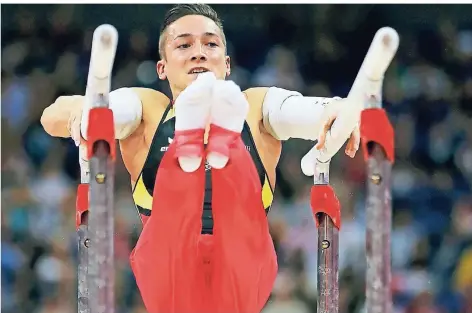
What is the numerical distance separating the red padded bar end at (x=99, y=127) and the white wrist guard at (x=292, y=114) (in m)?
0.85

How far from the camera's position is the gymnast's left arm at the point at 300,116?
8.68 ft

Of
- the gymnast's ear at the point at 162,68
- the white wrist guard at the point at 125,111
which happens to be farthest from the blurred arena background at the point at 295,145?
the white wrist guard at the point at 125,111

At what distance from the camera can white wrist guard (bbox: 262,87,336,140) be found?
9.62 feet

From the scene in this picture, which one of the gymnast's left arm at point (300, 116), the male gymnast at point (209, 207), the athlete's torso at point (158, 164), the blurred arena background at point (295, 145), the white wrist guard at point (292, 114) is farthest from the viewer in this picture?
the blurred arena background at point (295, 145)

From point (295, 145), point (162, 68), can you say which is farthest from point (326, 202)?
point (295, 145)

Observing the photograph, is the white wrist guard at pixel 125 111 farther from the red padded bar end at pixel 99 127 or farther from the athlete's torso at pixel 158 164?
the red padded bar end at pixel 99 127

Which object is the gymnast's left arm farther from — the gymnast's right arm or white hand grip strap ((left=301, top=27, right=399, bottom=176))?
the gymnast's right arm

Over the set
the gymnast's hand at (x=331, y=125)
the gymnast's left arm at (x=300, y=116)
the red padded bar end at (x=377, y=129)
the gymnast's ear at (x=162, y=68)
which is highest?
the gymnast's ear at (x=162, y=68)

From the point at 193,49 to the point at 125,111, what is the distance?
41cm

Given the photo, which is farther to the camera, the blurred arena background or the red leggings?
the blurred arena background

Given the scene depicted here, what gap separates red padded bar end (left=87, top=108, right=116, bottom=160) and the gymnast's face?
1084 millimetres

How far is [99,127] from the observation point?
2229 mm

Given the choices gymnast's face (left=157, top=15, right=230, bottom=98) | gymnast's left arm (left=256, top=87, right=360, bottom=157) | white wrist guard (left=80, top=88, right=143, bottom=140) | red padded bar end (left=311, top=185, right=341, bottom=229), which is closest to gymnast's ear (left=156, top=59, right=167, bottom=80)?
gymnast's face (left=157, top=15, right=230, bottom=98)

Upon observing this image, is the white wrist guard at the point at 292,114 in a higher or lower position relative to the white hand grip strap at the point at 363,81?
higher
